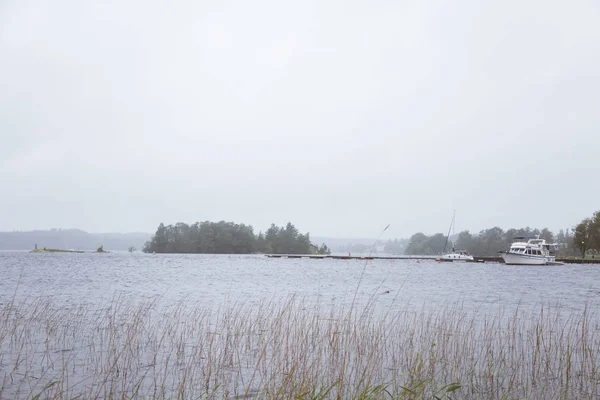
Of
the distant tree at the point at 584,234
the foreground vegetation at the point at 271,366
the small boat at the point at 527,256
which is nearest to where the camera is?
the foreground vegetation at the point at 271,366

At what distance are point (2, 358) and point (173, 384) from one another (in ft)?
18.7

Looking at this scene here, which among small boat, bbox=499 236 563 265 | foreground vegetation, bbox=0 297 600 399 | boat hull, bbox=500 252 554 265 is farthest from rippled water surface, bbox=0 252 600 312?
small boat, bbox=499 236 563 265

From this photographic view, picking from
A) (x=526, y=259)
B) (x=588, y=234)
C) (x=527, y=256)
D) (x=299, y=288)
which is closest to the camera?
(x=299, y=288)

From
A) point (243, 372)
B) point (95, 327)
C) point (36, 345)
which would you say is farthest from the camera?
point (95, 327)

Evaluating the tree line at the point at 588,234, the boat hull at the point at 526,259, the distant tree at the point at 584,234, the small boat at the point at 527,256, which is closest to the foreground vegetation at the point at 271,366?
the boat hull at the point at 526,259

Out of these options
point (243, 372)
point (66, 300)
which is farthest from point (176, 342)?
point (66, 300)

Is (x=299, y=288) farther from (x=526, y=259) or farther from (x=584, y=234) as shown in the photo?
(x=584, y=234)

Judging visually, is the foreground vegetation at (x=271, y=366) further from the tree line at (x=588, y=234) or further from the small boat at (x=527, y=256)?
the tree line at (x=588, y=234)

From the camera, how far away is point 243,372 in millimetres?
11891

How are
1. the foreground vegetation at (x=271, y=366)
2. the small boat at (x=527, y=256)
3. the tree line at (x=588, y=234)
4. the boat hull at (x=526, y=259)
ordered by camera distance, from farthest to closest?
the tree line at (x=588, y=234)
the small boat at (x=527, y=256)
the boat hull at (x=526, y=259)
the foreground vegetation at (x=271, y=366)

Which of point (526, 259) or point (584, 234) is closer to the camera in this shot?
point (526, 259)

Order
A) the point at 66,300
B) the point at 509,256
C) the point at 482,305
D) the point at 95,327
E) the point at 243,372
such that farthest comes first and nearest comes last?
the point at 509,256, the point at 482,305, the point at 66,300, the point at 95,327, the point at 243,372

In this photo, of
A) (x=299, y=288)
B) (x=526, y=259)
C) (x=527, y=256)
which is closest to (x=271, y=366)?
(x=299, y=288)

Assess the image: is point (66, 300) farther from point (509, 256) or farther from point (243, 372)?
point (509, 256)
